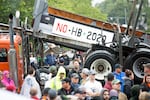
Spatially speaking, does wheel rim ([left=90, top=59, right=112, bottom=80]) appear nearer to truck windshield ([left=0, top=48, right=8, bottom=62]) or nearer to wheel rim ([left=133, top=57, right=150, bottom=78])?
wheel rim ([left=133, top=57, right=150, bottom=78])

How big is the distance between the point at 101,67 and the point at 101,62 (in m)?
0.17

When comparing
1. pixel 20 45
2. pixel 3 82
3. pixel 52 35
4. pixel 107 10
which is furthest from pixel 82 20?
pixel 107 10

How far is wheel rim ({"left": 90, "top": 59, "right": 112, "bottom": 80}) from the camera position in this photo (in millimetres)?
14797

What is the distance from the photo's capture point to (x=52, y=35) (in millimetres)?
15664

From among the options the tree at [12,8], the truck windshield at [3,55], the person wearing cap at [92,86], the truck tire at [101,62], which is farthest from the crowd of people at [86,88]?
the tree at [12,8]

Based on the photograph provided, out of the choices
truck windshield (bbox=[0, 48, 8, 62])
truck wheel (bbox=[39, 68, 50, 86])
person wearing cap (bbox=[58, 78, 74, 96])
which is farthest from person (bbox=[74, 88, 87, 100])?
truck windshield (bbox=[0, 48, 8, 62])

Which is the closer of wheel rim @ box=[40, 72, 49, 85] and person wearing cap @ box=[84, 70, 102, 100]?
person wearing cap @ box=[84, 70, 102, 100]

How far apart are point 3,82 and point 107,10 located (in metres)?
112

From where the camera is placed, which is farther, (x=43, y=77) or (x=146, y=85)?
(x=43, y=77)

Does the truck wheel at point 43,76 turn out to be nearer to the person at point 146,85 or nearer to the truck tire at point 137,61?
the truck tire at point 137,61

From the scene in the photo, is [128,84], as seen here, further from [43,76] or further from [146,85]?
[43,76]

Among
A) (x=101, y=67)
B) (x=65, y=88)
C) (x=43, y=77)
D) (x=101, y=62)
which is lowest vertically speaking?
(x=65, y=88)

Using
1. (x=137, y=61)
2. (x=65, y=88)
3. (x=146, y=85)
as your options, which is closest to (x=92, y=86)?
(x=65, y=88)

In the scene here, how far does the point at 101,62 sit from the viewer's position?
14.8 m
